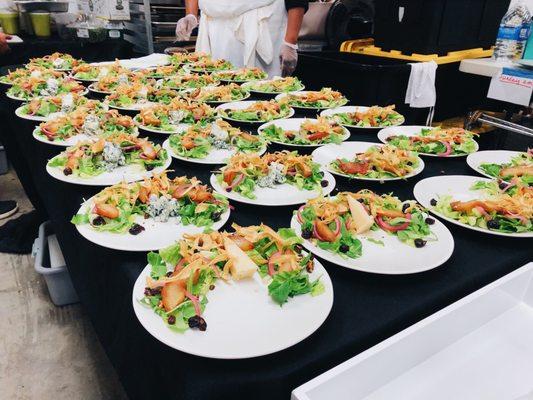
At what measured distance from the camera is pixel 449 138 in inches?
74.9

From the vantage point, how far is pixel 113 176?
153cm

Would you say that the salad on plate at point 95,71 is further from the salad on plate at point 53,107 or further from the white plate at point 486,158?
the white plate at point 486,158

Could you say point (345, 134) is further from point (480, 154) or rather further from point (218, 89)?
point (218, 89)

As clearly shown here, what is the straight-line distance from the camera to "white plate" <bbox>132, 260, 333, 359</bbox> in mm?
783

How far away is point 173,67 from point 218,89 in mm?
927

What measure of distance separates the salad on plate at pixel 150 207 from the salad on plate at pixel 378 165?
53 centimetres

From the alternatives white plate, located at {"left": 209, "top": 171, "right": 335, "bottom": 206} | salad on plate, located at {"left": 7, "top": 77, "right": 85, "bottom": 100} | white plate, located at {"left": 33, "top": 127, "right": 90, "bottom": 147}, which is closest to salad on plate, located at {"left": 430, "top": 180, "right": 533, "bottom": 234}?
white plate, located at {"left": 209, "top": 171, "right": 335, "bottom": 206}

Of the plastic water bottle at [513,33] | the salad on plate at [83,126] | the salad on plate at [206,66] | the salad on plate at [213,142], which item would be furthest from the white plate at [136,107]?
the plastic water bottle at [513,33]

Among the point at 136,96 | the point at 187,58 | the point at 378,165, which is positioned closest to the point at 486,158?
the point at 378,165

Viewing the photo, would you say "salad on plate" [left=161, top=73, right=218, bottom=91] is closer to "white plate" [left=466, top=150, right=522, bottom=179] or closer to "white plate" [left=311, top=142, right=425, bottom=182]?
"white plate" [left=311, top=142, right=425, bottom=182]

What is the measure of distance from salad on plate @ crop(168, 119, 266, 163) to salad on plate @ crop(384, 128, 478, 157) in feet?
2.06

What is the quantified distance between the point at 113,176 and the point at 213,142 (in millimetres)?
465

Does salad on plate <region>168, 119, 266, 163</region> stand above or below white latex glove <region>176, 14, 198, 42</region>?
below

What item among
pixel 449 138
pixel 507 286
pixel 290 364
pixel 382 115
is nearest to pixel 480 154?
pixel 449 138
